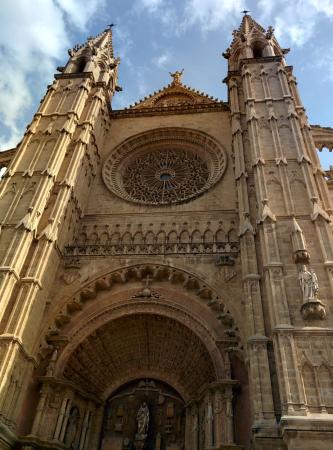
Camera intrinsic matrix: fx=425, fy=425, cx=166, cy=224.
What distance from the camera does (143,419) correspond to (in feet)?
37.8

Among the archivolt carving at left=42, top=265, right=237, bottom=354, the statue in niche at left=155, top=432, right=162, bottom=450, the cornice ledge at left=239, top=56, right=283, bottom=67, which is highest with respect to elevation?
the cornice ledge at left=239, top=56, right=283, bottom=67

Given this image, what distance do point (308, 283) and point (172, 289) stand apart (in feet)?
13.3

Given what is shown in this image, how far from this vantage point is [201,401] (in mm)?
10797

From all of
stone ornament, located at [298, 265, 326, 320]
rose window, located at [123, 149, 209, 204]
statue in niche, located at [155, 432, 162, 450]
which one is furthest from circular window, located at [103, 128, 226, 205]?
statue in niche, located at [155, 432, 162, 450]

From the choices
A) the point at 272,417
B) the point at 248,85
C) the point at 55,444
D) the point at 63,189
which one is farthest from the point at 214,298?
Answer: the point at 248,85

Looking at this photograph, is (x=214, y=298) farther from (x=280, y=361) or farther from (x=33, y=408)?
(x=33, y=408)

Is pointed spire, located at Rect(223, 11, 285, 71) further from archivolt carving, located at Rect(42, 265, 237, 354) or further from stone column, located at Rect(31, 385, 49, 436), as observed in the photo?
stone column, located at Rect(31, 385, 49, 436)

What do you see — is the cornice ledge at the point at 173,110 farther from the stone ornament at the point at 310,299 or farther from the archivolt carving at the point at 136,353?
the stone ornament at the point at 310,299

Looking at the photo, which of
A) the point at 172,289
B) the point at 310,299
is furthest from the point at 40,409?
the point at 310,299

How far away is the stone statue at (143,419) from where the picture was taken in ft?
37.0

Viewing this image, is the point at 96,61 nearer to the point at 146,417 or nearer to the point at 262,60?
the point at 262,60

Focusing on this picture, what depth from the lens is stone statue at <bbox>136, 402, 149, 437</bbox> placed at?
11281 millimetres

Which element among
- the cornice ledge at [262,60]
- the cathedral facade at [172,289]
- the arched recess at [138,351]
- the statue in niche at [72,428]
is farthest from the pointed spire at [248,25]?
the statue in niche at [72,428]

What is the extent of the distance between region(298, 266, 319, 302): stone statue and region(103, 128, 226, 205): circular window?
6.32 m
